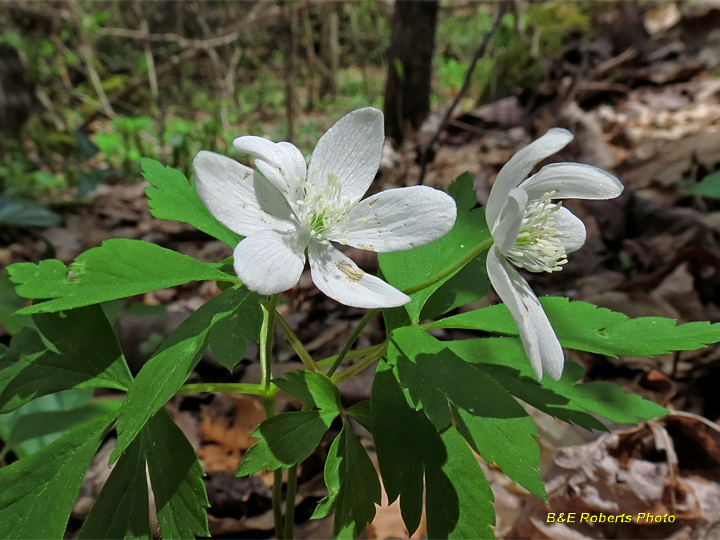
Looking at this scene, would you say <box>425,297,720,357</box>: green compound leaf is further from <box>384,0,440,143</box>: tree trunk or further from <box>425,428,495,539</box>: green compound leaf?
<box>384,0,440,143</box>: tree trunk

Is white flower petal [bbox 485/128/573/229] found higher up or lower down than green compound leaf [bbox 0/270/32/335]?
higher up

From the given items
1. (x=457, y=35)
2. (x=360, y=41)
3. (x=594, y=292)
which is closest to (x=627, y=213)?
(x=594, y=292)

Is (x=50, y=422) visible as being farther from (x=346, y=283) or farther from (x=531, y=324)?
(x=531, y=324)

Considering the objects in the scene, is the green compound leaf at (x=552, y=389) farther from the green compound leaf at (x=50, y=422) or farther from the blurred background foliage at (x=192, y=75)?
the blurred background foliage at (x=192, y=75)

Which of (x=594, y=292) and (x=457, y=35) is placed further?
(x=457, y=35)

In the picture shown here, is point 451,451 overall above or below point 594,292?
above

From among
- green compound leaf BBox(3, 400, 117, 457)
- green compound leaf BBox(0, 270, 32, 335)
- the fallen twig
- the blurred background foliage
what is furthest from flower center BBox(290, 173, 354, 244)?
the blurred background foliage

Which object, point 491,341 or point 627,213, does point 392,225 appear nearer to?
point 491,341
